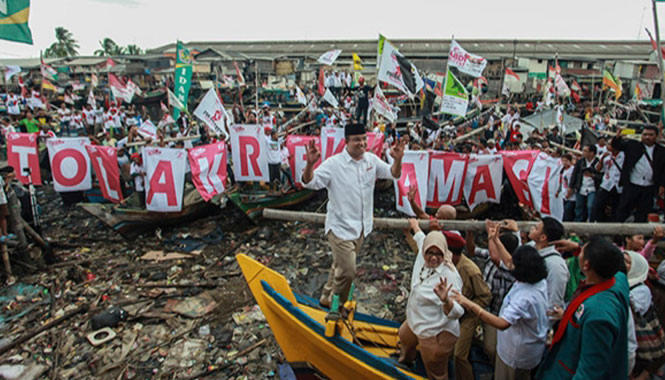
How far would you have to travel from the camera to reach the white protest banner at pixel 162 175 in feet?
26.3

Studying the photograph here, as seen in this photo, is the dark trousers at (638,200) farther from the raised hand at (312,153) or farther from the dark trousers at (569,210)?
the raised hand at (312,153)

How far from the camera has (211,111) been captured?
8531 mm

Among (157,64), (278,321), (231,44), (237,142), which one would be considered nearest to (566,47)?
(231,44)

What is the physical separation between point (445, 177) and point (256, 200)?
4.34 meters

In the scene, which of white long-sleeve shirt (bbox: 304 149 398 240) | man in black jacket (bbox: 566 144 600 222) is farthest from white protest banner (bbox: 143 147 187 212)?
man in black jacket (bbox: 566 144 600 222)

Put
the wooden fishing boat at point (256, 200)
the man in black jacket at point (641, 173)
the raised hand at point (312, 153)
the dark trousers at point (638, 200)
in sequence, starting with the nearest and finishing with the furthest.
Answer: the raised hand at point (312, 153)
the man in black jacket at point (641, 173)
the dark trousers at point (638, 200)
the wooden fishing boat at point (256, 200)

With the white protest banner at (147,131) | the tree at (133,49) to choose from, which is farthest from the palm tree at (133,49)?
the white protest banner at (147,131)

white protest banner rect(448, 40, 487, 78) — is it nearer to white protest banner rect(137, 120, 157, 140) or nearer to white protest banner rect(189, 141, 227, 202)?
white protest banner rect(189, 141, 227, 202)

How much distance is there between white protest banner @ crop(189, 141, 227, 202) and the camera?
324 inches

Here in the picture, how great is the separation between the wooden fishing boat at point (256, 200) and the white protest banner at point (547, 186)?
5.51 metres

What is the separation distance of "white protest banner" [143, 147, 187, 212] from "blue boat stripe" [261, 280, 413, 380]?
5.14 m

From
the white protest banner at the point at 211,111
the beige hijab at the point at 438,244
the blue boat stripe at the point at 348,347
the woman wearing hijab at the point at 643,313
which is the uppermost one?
the white protest banner at the point at 211,111

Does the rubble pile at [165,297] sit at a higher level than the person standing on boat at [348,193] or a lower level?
lower

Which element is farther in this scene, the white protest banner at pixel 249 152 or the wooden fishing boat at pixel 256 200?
the white protest banner at pixel 249 152
